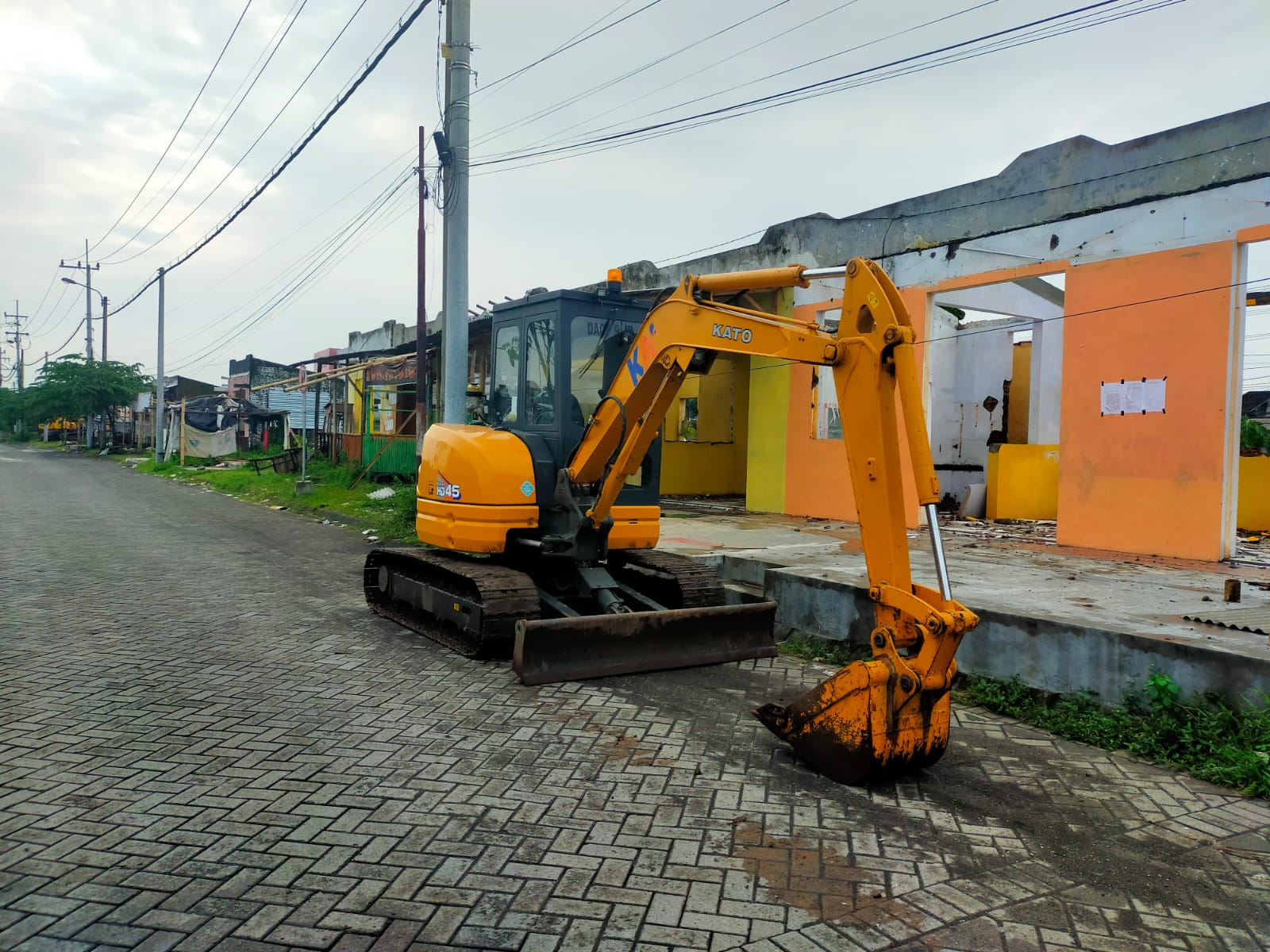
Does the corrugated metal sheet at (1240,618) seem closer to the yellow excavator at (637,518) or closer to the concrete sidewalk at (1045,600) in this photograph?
the concrete sidewalk at (1045,600)

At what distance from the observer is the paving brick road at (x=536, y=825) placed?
3082mm

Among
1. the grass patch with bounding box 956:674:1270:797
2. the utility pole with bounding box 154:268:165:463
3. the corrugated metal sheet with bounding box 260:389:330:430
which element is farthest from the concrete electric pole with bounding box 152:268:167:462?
the grass patch with bounding box 956:674:1270:797

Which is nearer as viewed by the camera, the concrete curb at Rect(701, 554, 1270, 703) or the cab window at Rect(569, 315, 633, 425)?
the concrete curb at Rect(701, 554, 1270, 703)

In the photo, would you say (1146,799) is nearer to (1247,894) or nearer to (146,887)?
(1247,894)

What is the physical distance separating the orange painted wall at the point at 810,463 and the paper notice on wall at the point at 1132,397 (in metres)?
4.17

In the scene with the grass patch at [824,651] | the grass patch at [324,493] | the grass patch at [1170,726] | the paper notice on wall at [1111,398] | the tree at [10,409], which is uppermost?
the tree at [10,409]

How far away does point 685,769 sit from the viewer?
458 cm

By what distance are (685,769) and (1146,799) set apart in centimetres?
227

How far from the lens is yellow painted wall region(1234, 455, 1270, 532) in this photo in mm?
12938

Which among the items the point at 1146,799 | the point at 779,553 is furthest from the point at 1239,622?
the point at 779,553

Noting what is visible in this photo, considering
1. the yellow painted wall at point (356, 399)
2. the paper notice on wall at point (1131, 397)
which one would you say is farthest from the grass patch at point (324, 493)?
the paper notice on wall at point (1131, 397)

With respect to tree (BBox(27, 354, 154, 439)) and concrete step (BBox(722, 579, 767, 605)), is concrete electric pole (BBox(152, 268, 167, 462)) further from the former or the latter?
concrete step (BBox(722, 579, 767, 605))

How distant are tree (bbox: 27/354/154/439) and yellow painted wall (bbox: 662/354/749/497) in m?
37.7

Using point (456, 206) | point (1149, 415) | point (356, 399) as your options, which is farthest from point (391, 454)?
point (1149, 415)
